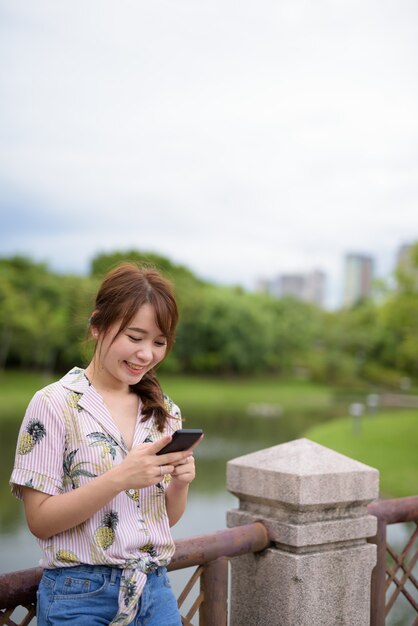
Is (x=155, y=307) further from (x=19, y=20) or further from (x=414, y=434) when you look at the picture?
(x=19, y=20)

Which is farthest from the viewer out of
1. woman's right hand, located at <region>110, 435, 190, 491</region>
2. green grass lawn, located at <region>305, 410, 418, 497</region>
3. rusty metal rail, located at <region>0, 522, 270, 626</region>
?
green grass lawn, located at <region>305, 410, 418, 497</region>

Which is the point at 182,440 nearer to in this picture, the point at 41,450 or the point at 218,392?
the point at 41,450

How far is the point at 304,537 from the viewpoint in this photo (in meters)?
3.23

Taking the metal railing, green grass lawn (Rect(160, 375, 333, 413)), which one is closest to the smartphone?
the metal railing

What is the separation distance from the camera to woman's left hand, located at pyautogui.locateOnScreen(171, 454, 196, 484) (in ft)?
7.41

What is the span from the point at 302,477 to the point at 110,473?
1357 mm

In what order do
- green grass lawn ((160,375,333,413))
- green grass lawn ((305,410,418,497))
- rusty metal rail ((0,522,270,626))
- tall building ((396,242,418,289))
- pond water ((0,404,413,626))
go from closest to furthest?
rusty metal rail ((0,522,270,626))
pond water ((0,404,413,626))
green grass lawn ((305,410,418,497))
tall building ((396,242,418,289))
green grass lawn ((160,375,333,413))

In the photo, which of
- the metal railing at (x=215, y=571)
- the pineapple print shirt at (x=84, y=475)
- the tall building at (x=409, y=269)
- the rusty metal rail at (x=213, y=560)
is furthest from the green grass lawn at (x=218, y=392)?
the pineapple print shirt at (x=84, y=475)

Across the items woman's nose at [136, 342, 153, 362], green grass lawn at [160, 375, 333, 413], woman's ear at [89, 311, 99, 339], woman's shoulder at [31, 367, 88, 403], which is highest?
woman's ear at [89, 311, 99, 339]

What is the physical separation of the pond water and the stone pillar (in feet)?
20.4

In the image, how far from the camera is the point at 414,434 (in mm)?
23156

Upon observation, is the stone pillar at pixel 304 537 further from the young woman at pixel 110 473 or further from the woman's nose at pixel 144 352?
the woman's nose at pixel 144 352

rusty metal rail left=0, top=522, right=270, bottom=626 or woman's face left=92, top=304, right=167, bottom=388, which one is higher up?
woman's face left=92, top=304, right=167, bottom=388

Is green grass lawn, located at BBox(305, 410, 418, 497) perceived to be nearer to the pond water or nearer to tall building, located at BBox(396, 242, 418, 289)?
the pond water
